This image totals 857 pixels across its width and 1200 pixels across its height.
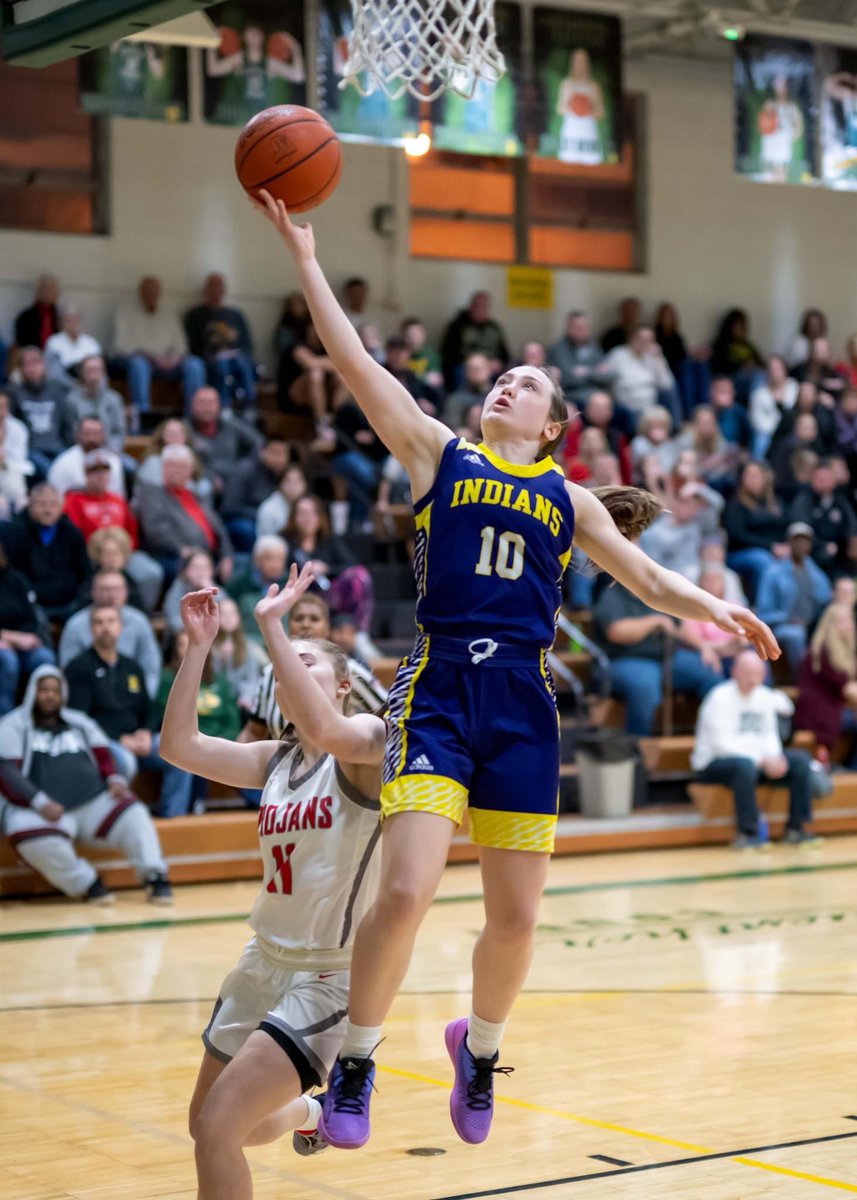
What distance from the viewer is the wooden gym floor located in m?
5.05

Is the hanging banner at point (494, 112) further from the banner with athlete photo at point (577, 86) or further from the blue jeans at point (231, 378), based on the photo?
the blue jeans at point (231, 378)

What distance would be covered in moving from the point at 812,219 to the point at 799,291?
2.97ft

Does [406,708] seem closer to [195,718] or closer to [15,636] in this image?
[195,718]

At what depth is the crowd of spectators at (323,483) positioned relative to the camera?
11117mm

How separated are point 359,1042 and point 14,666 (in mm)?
6790

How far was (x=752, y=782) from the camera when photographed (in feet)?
40.7

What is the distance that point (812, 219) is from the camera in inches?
782

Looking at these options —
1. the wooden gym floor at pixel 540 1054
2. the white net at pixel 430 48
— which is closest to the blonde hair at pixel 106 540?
the wooden gym floor at pixel 540 1054

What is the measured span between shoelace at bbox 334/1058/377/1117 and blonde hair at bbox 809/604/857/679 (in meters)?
9.91

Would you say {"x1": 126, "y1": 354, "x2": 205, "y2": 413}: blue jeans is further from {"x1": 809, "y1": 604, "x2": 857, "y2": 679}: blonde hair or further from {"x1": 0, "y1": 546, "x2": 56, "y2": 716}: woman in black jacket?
{"x1": 809, "y1": 604, "x2": 857, "y2": 679}: blonde hair

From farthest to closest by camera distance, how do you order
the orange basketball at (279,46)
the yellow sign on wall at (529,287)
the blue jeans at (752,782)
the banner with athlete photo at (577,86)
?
1. the yellow sign on wall at (529,287)
2. the banner with athlete photo at (577,86)
3. the blue jeans at (752,782)
4. the orange basketball at (279,46)

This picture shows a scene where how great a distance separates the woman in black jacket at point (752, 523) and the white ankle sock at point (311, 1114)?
10.7m

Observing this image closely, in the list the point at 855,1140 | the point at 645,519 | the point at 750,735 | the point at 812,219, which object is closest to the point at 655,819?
the point at 750,735

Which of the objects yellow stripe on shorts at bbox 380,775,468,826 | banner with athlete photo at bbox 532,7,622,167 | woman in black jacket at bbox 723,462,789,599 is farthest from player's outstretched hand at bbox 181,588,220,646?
woman in black jacket at bbox 723,462,789,599
